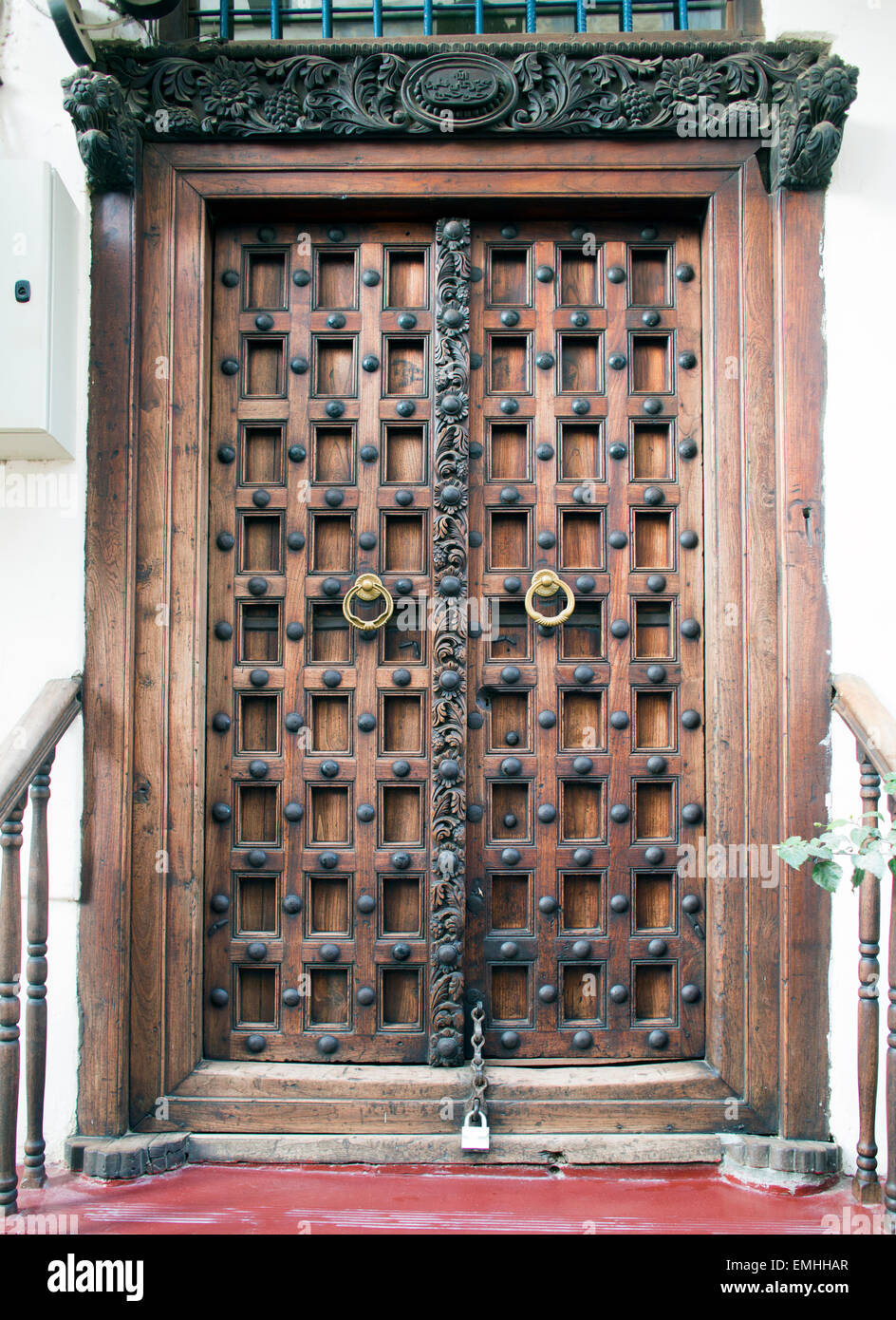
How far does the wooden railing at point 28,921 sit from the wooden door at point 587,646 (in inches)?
44.9

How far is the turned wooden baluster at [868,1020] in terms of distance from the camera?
2070mm

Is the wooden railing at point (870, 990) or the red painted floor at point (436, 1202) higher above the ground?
the wooden railing at point (870, 990)

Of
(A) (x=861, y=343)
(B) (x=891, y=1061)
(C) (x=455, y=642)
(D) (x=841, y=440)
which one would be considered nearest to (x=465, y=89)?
(A) (x=861, y=343)

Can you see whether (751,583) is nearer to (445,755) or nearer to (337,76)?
(445,755)

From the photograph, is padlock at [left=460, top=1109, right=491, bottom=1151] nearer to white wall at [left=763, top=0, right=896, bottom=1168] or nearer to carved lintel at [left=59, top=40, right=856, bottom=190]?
white wall at [left=763, top=0, right=896, bottom=1168]

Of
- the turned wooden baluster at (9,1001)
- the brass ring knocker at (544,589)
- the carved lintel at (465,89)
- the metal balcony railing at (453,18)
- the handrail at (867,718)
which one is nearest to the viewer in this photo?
the turned wooden baluster at (9,1001)

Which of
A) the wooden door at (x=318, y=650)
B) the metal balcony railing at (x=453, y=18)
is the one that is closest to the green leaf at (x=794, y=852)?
the wooden door at (x=318, y=650)

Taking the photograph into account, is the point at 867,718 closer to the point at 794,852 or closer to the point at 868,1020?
the point at 794,852

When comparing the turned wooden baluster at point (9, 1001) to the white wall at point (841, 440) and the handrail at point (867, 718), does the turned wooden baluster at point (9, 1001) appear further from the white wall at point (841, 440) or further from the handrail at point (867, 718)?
the handrail at point (867, 718)

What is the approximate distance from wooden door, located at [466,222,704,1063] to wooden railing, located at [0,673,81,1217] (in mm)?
1141

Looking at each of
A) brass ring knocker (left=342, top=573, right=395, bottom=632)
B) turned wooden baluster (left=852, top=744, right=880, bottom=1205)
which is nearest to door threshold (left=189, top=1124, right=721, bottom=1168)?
turned wooden baluster (left=852, top=744, right=880, bottom=1205)

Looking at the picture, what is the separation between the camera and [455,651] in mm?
2438

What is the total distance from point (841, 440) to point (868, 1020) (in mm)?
1547

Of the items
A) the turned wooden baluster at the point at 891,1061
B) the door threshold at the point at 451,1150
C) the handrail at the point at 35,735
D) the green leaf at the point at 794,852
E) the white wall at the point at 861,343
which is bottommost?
the door threshold at the point at 451,1150
